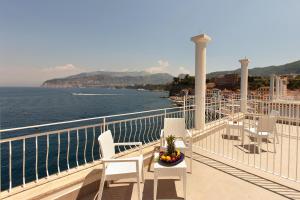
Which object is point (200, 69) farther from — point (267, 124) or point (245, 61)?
point (245, 61)

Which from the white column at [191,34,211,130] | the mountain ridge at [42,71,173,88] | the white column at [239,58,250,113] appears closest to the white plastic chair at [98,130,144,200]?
the white column at [191,34,211,130]

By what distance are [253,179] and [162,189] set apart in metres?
1.59

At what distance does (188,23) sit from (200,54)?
16.9 ft

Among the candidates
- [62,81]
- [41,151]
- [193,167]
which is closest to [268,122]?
[193,167]

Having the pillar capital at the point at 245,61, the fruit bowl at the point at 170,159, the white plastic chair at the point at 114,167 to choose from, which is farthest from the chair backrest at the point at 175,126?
the pillar capital at the point at 245,61

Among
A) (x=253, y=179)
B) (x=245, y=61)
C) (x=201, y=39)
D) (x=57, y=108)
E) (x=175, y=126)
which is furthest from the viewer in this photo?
(x=57, y=108)

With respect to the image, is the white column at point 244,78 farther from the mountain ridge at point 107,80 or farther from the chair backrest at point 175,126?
the mountain ridge at point 107,80

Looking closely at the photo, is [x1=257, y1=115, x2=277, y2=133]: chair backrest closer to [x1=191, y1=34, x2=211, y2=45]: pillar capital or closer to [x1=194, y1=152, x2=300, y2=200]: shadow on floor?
[x1=194, y1=152, x2=300, y2=200]: shadow on floor

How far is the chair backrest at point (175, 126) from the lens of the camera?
3807mm

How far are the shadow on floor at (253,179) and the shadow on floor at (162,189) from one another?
1.09m

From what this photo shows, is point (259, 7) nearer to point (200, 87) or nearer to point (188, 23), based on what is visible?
point (188, 23)

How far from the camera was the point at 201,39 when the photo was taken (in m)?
4.74

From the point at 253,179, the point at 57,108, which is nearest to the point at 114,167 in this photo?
the point at 253,179

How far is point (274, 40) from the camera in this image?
10.0 meters
